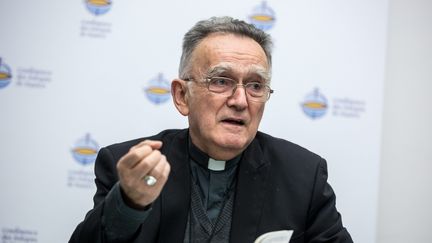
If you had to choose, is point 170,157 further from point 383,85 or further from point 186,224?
point 383,85

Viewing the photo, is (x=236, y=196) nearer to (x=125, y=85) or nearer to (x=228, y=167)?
(x=228, y=167)

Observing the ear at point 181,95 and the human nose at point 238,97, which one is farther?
the ear at point 181,95

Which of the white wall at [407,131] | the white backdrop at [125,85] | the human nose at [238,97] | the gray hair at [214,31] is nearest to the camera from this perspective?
the human nose at [238,97]

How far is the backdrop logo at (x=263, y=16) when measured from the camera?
2.42 m

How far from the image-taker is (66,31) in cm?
242

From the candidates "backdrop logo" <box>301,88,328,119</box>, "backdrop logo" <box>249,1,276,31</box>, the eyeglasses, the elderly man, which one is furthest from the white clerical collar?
"backdrop logo" <box>249,1,276,31</box>

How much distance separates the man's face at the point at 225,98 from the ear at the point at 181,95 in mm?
57

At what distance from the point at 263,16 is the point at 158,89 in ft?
2.37

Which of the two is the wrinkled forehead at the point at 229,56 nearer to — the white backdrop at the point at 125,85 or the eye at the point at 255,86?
the eye at the point at 255,86

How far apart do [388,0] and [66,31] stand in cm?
183

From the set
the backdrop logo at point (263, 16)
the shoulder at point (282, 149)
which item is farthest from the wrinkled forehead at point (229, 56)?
the backdrop logo at point (263, 16)

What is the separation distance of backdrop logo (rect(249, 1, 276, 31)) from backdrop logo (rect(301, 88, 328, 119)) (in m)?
0.46

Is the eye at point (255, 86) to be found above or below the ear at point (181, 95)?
above

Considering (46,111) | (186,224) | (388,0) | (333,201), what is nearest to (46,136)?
(46,111)
